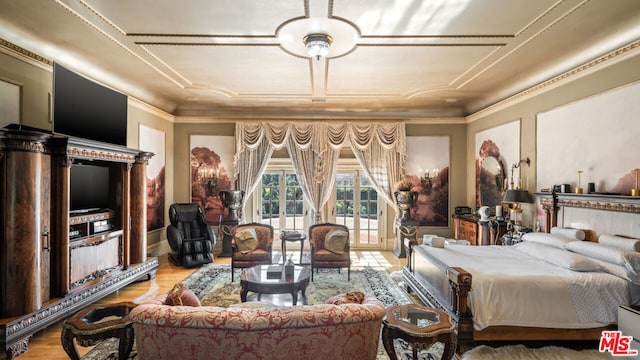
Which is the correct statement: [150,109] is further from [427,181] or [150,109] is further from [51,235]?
[427,181]

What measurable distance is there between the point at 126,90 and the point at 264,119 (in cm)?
276

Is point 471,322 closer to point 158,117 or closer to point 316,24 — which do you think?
point 316,24

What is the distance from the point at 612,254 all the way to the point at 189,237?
20.6 ft

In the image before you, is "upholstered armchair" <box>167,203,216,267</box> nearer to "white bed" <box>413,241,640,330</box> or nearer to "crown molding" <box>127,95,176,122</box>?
"crown molding" <box>127,95,176,122</box>

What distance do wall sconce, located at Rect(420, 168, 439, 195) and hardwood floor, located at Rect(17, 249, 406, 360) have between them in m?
1.65

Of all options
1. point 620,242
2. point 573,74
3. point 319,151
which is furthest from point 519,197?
point 319,151

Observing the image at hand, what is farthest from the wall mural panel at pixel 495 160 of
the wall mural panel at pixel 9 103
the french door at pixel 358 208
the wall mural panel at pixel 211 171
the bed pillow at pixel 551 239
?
the wall mural panel at pixel 9 103

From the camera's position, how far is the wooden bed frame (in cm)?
308

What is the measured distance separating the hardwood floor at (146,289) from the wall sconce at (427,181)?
1653 mm

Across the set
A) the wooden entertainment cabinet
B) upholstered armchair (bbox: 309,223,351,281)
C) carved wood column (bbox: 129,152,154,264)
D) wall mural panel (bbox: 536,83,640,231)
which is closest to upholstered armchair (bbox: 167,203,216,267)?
carved wood column (bbox: 129,152,154,264)

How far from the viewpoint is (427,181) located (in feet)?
25.0

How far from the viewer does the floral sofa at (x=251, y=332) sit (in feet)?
6.30

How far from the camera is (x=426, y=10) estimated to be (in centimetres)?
325

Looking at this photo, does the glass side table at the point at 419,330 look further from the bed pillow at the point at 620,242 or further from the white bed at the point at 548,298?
the bed pillow at the point at 620,242
